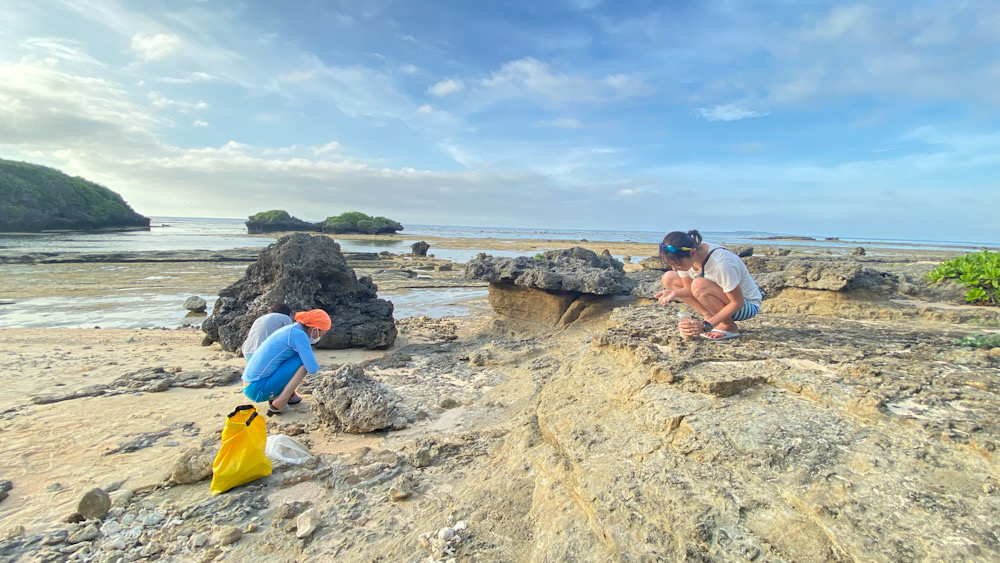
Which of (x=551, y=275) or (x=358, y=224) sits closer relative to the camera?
(x=551, y=275)

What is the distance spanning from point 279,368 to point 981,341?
21.0 feet

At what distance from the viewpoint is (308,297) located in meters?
7.84

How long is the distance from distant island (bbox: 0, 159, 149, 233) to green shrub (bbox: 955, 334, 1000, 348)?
5900 centimetres

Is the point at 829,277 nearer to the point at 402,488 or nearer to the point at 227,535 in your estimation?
the point at 402,488

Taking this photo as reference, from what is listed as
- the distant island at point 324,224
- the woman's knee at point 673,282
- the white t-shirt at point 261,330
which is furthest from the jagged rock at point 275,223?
the woman's knee at point 673,282

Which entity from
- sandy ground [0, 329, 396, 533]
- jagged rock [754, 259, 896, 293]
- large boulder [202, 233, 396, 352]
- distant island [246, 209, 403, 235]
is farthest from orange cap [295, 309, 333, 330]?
distant island [246, 209, 403, 235]

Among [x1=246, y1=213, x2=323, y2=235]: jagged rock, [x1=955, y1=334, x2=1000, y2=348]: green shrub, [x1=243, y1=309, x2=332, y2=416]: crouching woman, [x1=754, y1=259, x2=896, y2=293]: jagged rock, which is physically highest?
[x1=246, y1=213, x2=323, y2=235]: jagged rock

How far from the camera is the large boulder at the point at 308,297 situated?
7.47 m

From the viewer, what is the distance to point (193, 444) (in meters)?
3.82

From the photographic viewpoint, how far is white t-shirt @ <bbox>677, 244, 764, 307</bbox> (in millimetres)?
4078

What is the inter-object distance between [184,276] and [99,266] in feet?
16.8

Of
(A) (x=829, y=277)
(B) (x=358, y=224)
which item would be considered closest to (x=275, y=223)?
(B) (x=358, y=224)

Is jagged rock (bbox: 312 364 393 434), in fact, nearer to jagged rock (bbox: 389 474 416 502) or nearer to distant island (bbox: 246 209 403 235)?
jagged rock (bbox: 389 474 416 502)

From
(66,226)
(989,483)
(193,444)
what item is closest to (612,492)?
(989,483)
